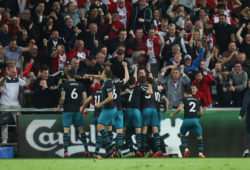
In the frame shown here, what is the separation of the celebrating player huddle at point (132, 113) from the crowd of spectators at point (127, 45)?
76 centimetres

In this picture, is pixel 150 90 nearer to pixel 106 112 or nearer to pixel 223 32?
pixel 106 112

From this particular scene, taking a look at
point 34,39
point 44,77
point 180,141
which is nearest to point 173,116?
point 180,141

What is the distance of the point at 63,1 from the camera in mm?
19984

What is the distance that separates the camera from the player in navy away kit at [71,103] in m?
15.4

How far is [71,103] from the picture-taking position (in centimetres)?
1547

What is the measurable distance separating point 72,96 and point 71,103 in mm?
192

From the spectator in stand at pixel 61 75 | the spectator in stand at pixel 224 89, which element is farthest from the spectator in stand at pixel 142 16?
the spectator in stand at pixel 61 75

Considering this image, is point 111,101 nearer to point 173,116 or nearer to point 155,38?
point 173,116

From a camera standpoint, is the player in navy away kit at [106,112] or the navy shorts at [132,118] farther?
the navy shorts at [132,118]

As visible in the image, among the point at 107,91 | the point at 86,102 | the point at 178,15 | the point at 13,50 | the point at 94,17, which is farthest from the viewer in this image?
the point at 178,15

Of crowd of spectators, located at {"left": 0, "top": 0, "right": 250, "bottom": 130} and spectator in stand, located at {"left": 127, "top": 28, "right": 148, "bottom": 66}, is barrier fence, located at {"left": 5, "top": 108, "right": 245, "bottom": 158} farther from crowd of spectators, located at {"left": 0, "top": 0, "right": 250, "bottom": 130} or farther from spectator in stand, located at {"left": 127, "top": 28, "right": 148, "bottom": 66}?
spectator in stand, located at {"left": 127, "top": 28, "right": 148, "bottom": 66}

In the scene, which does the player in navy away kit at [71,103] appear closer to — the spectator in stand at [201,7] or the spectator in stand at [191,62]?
the spectator in stand at [191,62]

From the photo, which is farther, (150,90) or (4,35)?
(4,35)

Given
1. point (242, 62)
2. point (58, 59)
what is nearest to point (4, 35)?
point (58, 59)
